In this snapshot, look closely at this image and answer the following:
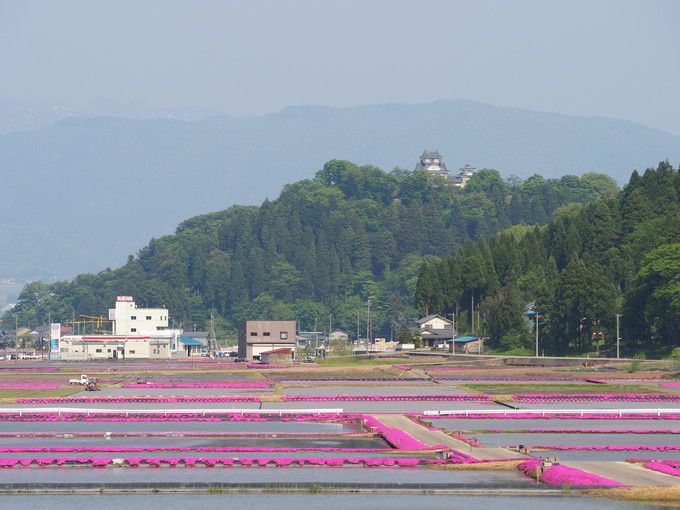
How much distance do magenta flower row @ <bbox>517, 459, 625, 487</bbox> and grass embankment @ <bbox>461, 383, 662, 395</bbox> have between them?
1672 inches

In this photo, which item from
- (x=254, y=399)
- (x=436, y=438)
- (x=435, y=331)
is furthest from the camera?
(x=435, y=331)

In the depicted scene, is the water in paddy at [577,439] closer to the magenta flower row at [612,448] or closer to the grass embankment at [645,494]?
the magenta flower row at [612,448]

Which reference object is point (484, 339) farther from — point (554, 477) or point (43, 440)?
point (554, 477)

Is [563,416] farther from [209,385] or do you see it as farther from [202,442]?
[209,385]

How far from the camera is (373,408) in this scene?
79938mm

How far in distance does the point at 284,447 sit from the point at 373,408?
2175cm

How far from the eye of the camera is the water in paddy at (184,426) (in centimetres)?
6712

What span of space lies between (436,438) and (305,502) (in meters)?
17.3

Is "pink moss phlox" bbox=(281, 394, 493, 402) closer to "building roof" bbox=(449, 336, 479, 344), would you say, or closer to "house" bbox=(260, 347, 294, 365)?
"house" bbox=(260, 347, 294, 365)

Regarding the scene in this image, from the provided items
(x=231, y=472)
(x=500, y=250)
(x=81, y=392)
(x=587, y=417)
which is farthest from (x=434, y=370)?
(x=231, y=472)

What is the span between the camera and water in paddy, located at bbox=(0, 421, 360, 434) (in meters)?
67.1

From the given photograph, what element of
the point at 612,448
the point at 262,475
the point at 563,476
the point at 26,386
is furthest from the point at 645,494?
the point at 26,386

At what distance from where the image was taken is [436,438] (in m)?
61.0

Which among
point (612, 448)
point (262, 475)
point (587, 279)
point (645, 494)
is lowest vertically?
point (645, 494)
